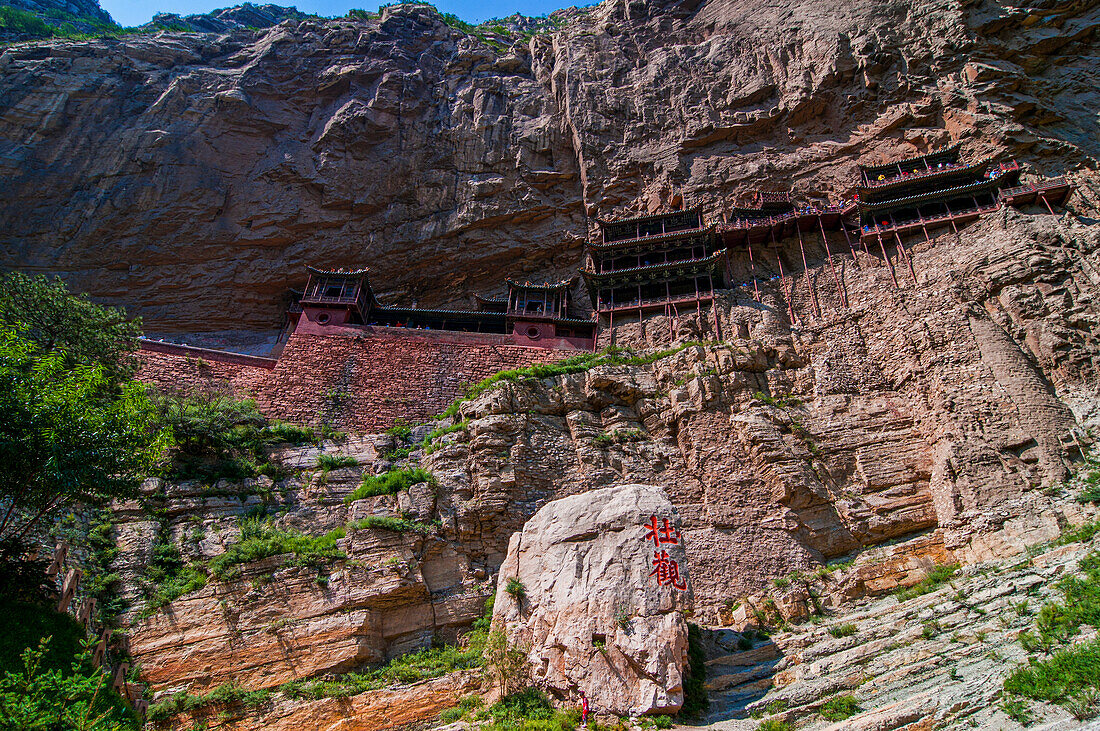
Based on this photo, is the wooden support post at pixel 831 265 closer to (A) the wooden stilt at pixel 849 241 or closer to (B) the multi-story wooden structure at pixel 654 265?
(A) the wooden stilt at pixel 849 241

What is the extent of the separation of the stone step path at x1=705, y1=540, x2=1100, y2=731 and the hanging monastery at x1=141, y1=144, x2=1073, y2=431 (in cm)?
1330

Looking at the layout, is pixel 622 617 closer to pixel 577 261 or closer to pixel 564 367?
pixel 564 367

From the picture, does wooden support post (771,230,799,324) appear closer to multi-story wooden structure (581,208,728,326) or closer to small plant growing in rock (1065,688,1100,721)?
multi-story wooden structure (581,208,728,326)

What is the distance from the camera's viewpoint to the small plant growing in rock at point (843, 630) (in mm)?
13570

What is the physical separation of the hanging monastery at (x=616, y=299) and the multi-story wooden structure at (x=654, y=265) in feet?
0.21

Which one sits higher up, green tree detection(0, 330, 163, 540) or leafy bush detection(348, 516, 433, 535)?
green tree detection(0, 330, 163, 540)

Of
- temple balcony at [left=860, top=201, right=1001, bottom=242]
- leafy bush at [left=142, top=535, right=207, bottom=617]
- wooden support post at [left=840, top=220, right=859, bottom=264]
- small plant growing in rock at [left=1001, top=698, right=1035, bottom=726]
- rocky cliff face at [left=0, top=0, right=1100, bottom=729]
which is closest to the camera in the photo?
small plant growing in rock at [left=1001, top=698, right=1035, bottom=726]

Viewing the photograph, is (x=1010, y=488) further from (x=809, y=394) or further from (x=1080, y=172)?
(x=1080, y=172)

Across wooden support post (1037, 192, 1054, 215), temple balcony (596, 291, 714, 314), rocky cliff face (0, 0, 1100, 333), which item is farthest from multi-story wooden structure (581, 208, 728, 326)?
wooden support post (1037, 192, 1054, 215)

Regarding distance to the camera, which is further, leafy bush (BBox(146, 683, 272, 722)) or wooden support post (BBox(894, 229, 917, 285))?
wooden support post (BBox(894, 229, 917, 285))

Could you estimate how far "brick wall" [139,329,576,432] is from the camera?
23.8 meters

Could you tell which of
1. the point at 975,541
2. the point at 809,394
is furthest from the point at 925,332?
the point at 975,541

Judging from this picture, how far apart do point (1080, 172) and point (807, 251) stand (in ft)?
34.4

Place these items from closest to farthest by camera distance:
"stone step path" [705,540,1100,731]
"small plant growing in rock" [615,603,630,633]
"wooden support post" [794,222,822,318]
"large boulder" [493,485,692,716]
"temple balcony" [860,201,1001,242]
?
"stone step path" [705,540,1100,731] < "large boulder" [493,485,692,716] < "small plant growing in rock" [615,603,630,633] < "wooden support post" [794,222,822,318] < "temple balcony" [860,201,1001,242]
